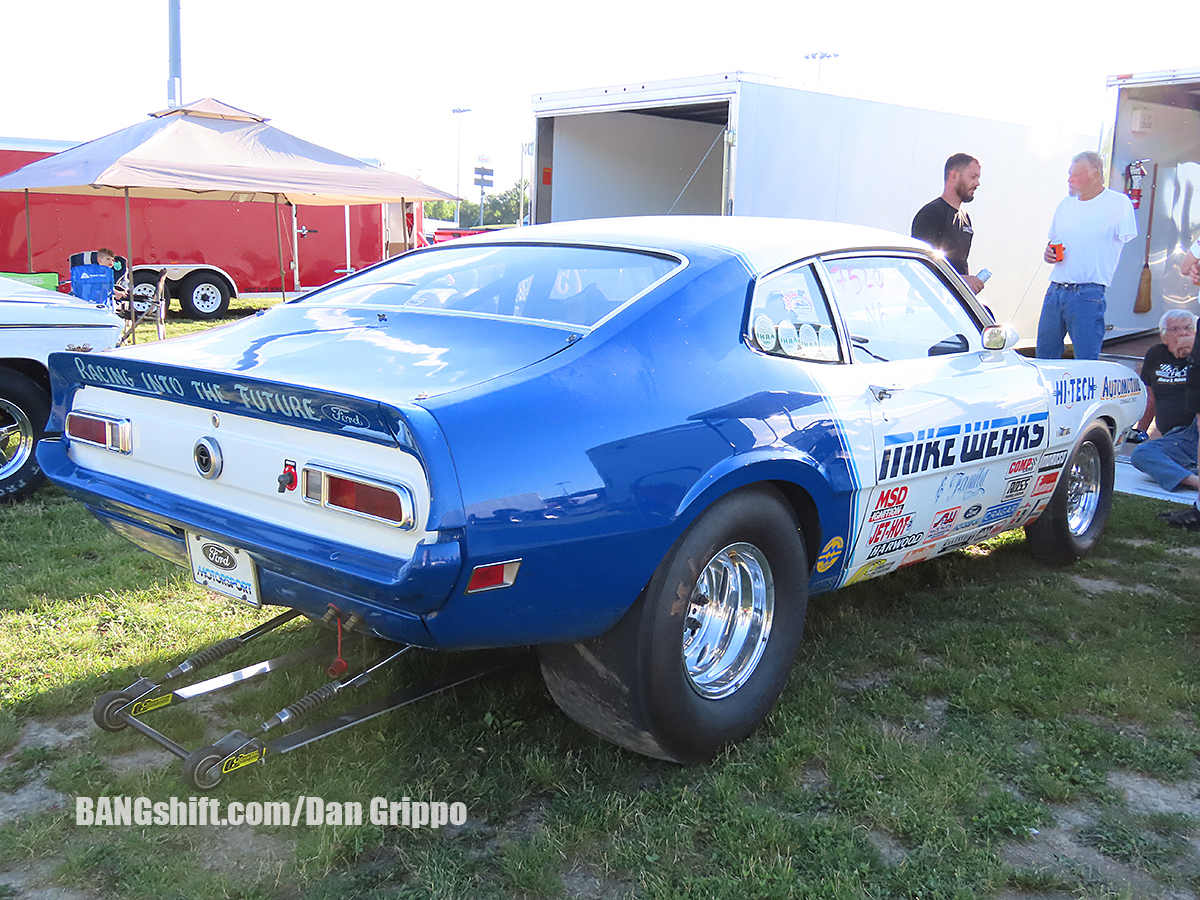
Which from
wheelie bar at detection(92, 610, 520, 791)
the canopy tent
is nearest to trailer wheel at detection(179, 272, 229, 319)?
the canopy tent

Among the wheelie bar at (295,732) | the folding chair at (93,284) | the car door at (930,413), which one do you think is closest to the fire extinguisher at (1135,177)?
the car door at (930,413)

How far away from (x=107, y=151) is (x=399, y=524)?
30.0ft

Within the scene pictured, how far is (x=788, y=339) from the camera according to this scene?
3037mm

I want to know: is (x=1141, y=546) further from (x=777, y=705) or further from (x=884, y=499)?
(x=777, y=705)

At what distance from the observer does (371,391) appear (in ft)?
7.64

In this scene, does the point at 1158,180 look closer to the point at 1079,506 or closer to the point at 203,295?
the point at 1079,506

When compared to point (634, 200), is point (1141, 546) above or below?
below

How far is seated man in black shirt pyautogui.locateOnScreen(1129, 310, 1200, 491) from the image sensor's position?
6168 millimetres

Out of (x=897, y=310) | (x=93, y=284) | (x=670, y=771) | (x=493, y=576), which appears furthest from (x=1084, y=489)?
(x=93, y=284)

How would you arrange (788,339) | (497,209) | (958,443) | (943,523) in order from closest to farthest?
(788,339) → (958,443) → (943,523) → (497,209)

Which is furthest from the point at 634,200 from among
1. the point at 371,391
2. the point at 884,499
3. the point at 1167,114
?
the point at 371,391

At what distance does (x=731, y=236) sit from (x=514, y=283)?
687 mm

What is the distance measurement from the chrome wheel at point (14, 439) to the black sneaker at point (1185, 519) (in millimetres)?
6027

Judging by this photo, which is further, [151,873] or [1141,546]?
[1141,546]
